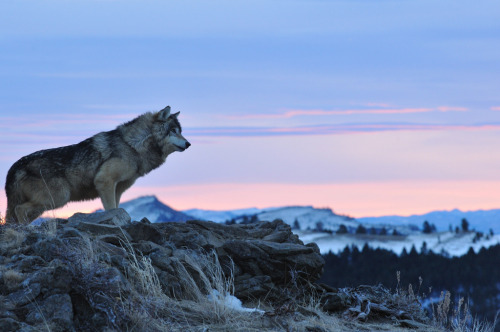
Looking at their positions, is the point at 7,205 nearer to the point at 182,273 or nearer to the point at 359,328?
the point at 182,273

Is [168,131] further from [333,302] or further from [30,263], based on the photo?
[30,263]

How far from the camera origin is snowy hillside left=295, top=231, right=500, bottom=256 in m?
96.3

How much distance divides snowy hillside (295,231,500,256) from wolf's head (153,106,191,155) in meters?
76.1

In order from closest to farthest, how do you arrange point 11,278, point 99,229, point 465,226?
point 11,278 → point 99,229 → point 465,226

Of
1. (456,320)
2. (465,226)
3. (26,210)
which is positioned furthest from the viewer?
(465,226)

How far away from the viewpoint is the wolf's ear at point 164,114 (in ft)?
54.3

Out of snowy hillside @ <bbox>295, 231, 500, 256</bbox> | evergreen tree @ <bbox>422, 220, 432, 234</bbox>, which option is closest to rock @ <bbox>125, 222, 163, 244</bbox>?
snowy hillside @ <bbox>295, 231, 500, 256</bbox>

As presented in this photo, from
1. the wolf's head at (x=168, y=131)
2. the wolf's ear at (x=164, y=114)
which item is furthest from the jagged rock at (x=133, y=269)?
the wolf's ear at (x=164, y=114)

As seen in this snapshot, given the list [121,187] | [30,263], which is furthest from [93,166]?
[30,263]

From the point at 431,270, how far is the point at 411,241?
40.1ft

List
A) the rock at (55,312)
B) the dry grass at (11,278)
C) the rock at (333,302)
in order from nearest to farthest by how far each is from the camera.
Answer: the rock at (55,312), the dry grass at (11,278), the rock at (333,302)

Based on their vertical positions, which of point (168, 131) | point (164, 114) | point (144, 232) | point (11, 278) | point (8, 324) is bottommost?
point (8, 324)

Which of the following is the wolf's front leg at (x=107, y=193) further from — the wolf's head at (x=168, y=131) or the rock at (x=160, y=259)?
the rock at (x=160, y=259)

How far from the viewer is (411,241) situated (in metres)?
104
